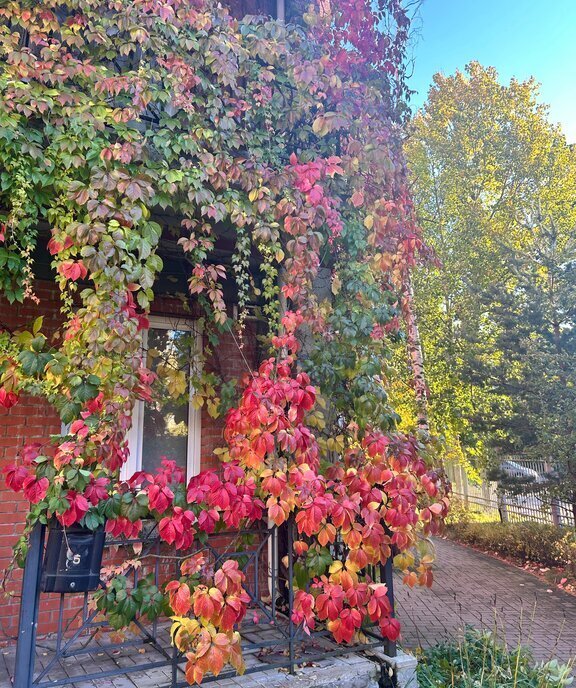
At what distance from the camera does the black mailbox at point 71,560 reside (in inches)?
105

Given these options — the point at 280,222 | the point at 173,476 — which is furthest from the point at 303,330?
the point at 173,476

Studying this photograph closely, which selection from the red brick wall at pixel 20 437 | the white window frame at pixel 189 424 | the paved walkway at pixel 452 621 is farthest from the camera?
the white window frame at pixel 189 424

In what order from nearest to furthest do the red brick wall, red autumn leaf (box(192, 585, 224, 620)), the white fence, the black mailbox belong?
red autumn leaf (box(192, 585, 224, 620)) → the black mailbox → the red brick wall → the white fence

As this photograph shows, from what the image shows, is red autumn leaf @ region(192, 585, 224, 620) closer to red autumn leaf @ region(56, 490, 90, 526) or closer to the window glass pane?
red autumn leaf @ region(56, 490, 90, 526)

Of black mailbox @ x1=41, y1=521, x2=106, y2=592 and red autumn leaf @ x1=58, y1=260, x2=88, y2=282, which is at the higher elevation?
red autumn leaf @ x1=58, y1=260, x2=88, y2=282

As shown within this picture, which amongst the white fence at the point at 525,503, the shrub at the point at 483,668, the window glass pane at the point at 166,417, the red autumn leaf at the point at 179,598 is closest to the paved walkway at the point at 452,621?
the shrub at the point at 483,668

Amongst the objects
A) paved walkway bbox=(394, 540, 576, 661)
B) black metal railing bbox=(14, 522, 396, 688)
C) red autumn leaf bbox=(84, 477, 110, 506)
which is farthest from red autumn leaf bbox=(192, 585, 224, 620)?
paved walkway bbox=(394, 540, 576, 661)

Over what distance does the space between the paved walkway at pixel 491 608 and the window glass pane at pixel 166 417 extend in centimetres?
279

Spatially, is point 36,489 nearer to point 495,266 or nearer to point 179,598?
point 179,598

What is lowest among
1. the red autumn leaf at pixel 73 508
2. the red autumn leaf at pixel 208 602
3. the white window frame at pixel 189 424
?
the red autumn leaf at pixel 208 602

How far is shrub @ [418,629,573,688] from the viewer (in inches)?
128

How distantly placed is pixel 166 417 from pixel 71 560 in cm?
216

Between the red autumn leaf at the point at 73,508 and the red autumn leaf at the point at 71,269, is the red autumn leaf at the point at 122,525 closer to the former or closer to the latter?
the red autumn leaf at the point at 73,508

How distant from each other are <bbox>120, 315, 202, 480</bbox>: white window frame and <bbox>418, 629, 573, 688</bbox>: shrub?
8.38ft
